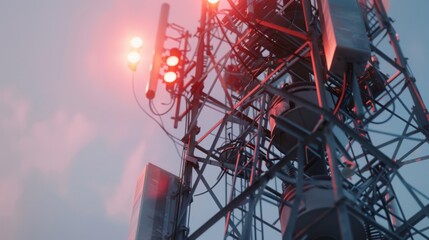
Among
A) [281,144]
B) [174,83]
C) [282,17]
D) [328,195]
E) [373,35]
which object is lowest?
[328,195]

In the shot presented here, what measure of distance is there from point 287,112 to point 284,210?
2.48 meters

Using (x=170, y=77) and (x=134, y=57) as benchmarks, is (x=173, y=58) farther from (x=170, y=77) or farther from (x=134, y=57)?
(x=134, y=57)

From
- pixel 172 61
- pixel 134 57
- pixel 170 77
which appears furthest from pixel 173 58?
pixel 134 57

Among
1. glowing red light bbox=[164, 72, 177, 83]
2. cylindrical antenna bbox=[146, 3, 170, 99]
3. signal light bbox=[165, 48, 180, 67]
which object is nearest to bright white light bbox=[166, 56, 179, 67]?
signal light bbox=[165, 48, 180, 67]

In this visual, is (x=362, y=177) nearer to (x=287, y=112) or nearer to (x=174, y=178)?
(x=287, y=112)

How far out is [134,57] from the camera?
9.36 m

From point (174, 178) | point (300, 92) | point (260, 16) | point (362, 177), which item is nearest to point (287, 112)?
point (300, 92)

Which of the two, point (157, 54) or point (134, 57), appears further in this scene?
Result: point (134, 57)

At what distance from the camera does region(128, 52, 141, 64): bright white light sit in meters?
9.32

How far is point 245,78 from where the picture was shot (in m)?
13.2

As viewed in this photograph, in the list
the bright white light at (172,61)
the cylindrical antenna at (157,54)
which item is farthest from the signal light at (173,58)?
the cylindrical antenna at (157,54)

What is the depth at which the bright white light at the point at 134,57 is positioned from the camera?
30.6 ft

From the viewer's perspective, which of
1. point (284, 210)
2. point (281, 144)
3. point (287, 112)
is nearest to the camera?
point (284, 210)

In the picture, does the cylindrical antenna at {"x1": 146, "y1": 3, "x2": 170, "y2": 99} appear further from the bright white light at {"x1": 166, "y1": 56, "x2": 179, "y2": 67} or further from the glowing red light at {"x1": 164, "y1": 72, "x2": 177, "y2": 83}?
the glowing red light at {"x1": 164, "y1": 72, "x2": 177, "y2": 83}
